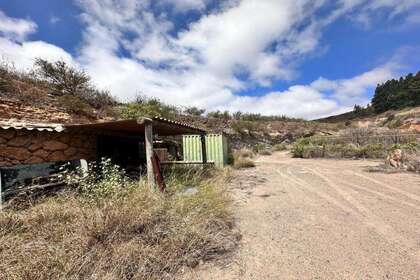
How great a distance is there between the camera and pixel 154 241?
117 inches

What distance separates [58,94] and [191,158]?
6.59m

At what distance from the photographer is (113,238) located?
2.84 m

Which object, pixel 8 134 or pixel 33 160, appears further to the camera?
pixel 33 160

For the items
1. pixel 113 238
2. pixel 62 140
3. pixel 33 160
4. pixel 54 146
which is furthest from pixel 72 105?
pixel 113 238

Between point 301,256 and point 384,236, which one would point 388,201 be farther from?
point 301,256

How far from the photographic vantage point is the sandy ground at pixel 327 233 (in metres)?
2.58

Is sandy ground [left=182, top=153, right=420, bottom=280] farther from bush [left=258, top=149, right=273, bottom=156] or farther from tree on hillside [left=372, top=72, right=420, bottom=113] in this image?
tree on hillside [left=372, top=72, right=420, bottom=113]

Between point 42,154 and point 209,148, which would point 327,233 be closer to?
point 42,154

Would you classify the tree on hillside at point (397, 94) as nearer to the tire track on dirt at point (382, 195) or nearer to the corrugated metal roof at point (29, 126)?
the tire track on dirt at point (382, 195)

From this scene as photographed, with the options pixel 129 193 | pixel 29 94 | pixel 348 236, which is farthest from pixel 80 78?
pixel 348 236

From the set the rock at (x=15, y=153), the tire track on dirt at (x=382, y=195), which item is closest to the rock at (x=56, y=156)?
the rock at (x=15, y=153)

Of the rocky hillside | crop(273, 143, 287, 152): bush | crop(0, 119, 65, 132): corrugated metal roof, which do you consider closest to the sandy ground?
crop(0, 119, 65, 132): corrugated metal roof

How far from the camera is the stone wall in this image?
448cm

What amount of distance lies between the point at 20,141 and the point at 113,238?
3382 mm
